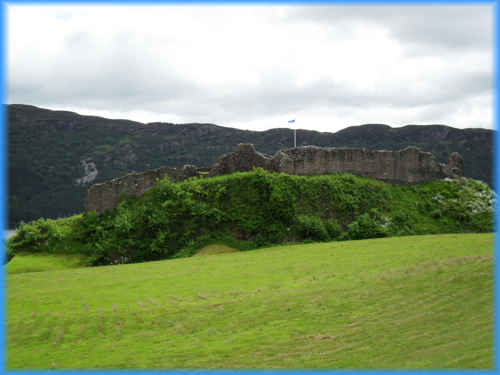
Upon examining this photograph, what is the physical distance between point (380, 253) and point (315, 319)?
738 centimetres

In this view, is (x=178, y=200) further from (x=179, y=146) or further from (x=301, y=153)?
(x=179, y=146)

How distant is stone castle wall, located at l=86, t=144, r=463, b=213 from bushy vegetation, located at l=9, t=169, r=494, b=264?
0.72 m

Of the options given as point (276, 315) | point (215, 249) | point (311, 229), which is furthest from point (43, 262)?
point (276, 315)

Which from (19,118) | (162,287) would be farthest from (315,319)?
(19,118)

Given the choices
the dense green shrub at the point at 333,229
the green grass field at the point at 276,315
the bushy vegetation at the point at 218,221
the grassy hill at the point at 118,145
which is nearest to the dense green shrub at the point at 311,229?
the bushy vegetation at the point at 218,221

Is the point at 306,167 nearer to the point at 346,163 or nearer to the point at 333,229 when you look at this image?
the point at 346,163

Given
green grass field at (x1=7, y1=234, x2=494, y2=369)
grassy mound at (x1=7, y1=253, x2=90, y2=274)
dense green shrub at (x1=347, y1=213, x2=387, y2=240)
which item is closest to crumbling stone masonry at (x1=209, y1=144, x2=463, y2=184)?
dense green shrub at (x1=347, y1=213, x2=387, y2=240)

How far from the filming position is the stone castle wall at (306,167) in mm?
25594

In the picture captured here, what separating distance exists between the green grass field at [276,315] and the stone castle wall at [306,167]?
342 inches

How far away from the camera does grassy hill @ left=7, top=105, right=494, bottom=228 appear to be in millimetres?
60969

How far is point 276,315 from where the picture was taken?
11.1 metres

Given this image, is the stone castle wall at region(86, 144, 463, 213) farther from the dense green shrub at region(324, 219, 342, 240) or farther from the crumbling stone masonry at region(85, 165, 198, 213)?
the dense green shrub at region(324, 219, 342, 240)

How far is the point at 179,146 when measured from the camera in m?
72.6

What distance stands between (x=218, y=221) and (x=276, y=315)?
44.5 feet
